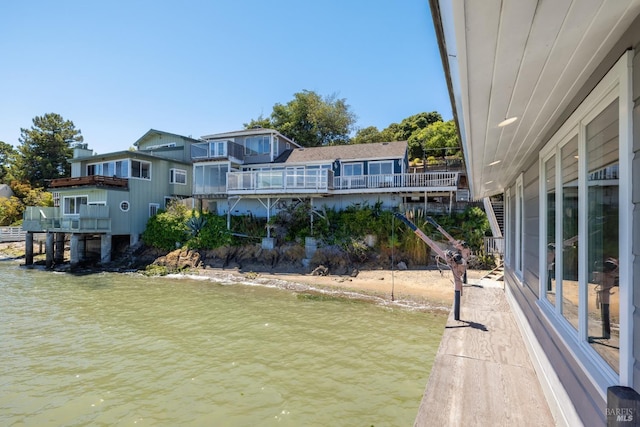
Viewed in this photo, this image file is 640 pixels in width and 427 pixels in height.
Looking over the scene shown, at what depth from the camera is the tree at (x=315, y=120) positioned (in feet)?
115

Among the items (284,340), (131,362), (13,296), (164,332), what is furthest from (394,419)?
(13,296)

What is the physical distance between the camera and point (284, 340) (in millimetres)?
7879

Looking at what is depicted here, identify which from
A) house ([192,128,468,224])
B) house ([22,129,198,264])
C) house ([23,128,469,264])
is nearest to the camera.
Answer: house ([192,128,468,224])

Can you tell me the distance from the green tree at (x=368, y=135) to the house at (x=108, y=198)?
697 inches

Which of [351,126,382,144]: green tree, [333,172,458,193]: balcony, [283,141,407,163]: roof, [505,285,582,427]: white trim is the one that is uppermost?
[351,126,382,144]: green tree

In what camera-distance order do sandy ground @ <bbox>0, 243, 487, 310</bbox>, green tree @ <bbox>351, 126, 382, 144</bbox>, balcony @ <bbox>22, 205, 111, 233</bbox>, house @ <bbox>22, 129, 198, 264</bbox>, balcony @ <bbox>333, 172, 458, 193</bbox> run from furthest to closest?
green tree @ <bbox>351, 126, 382, 144</bbox> → house @ <bbox>22, 129, 198, 264</bbox> → balcony @ <bbox>22, 205, 111, 233</bbox> → balcony @ <bbox>333, 172, 458, 193</bbox> → sandy ground @ <bbox>0, 243, 487, 310</bbox>

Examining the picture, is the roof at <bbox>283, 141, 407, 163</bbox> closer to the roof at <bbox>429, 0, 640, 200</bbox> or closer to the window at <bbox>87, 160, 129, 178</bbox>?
the window at <bbox>87, 160, 129, 178</bbox>

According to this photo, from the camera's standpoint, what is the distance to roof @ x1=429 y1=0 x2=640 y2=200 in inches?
48.1

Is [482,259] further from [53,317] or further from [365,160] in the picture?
[53,317]

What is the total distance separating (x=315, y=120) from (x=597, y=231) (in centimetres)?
3475

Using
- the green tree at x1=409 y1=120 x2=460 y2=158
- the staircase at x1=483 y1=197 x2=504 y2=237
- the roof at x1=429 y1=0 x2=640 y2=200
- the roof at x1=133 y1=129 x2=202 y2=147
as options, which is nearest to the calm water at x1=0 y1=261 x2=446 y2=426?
the roof at x1=429 y1=0 x2=640 y2=200

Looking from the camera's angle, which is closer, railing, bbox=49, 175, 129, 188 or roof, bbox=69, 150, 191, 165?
railing, bbox=49, 175, 129, 188

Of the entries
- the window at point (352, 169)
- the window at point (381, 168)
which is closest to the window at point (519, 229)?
the window at point (381, 168)

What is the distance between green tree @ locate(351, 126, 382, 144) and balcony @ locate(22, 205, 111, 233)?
2398cm
